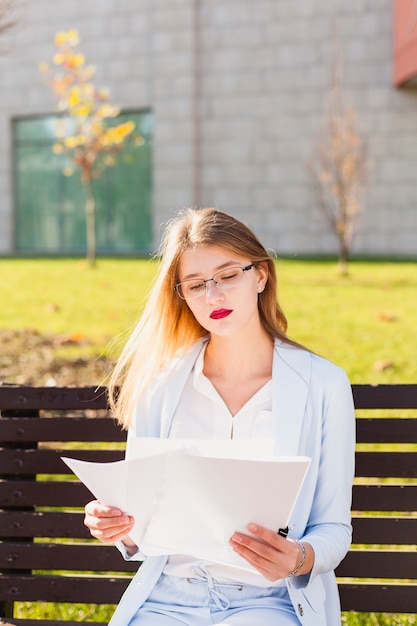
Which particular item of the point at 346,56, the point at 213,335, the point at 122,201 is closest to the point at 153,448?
the point at 213,335

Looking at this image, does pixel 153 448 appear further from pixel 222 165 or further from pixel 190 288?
pixel 222 165

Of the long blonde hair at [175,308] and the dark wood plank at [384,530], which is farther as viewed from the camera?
the dark wood plank at [384,530]

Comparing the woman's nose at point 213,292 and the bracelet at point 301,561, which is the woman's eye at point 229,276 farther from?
the bracelet at point 301,561

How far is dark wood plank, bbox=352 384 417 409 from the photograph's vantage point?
3061mm

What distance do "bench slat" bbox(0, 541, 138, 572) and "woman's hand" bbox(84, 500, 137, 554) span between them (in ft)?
2.37

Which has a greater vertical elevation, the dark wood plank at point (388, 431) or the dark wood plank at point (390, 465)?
the dark wood plank at point (388, 431)

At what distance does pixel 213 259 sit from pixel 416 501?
1.18 metres

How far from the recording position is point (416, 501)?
10.0ft

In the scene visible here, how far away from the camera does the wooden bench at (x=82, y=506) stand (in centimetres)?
306

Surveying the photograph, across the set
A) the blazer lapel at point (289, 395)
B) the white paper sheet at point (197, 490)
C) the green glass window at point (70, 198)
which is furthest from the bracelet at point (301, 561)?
the green glass window at point (70, 198)

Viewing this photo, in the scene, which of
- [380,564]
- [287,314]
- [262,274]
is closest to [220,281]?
[262,274]

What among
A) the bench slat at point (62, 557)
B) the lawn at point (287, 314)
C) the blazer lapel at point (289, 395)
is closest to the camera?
the blazer lapel at point (289, 395)

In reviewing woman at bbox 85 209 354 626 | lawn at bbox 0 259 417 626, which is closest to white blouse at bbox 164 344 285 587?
woman at bbox 85 209 354 626

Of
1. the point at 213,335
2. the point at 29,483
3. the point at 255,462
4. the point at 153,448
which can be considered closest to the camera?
the point at 255,462
